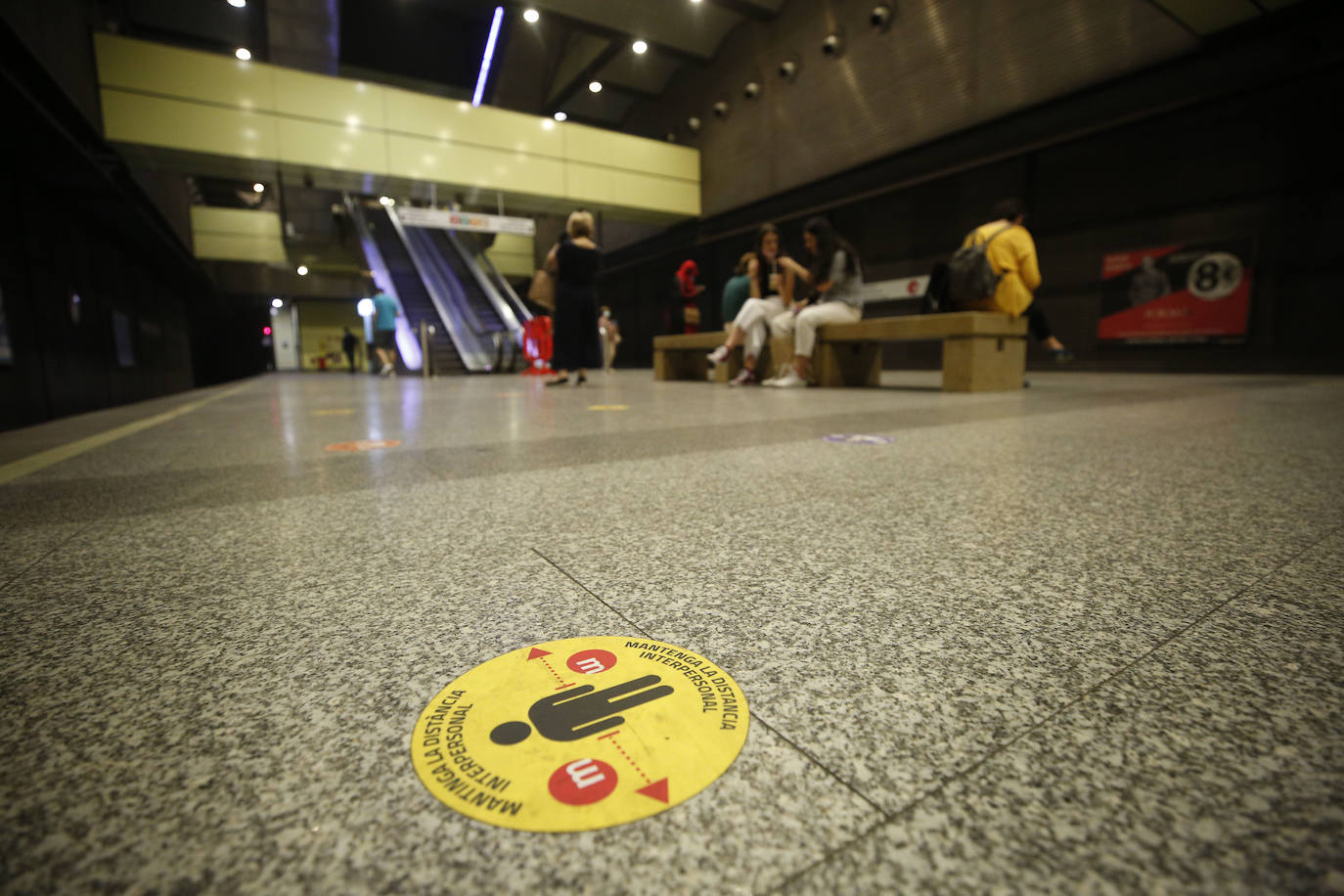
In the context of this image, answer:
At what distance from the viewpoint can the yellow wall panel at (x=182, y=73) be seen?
9.37 m

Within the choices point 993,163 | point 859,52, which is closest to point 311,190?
Result: point 859,52

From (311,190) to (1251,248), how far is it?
805 inches

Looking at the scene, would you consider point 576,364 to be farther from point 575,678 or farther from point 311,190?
point 311,190

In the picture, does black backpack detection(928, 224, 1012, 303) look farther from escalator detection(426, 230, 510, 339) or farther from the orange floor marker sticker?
escalator detection(426, 230, 510, 339)

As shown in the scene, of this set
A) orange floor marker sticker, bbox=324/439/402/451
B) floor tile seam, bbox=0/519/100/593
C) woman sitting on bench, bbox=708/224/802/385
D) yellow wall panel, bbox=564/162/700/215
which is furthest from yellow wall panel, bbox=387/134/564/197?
floor tile seam, bbox=0/519/100/593

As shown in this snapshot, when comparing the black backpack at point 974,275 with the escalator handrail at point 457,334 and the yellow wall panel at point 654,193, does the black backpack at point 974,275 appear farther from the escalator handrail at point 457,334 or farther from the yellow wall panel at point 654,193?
the yellow wall panel at point 654,193

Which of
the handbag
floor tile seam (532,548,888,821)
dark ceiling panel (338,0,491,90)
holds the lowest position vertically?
floor tile seam (532,548,888,821)

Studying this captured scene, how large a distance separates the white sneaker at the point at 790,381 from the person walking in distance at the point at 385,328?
9328mm

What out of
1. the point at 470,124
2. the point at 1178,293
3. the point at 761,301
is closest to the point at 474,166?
the point at 470,124

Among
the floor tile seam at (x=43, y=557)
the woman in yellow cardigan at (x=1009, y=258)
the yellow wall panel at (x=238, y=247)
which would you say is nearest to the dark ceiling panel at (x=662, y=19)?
the woman in yellow cardigan at (x=1009, y=258)

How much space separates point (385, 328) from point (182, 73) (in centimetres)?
499

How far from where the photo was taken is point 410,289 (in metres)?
14.2

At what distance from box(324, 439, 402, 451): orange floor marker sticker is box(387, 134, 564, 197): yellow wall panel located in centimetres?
1163

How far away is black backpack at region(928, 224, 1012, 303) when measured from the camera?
4961mm
